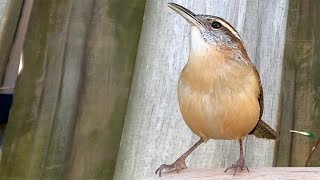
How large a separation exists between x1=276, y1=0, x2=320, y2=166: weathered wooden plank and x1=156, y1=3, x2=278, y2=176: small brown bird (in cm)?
16

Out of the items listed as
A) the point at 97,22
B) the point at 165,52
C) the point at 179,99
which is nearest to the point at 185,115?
the point at 179,99

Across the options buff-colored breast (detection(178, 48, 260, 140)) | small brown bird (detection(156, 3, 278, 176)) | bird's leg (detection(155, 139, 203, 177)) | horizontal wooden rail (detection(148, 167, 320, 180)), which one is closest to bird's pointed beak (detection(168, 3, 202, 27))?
small brown bird (detection(156, 3, 278, 176))

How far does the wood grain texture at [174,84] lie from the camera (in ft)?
10.8

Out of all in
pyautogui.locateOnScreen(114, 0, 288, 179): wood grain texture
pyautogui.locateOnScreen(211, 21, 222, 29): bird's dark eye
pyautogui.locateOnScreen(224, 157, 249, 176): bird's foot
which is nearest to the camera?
pyautogui.locateOnScreen(224, 157, 249, 176): bird's foot

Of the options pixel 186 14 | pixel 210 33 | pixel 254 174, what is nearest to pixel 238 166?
pixel 254 174

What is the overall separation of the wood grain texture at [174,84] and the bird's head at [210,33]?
4 centimetres

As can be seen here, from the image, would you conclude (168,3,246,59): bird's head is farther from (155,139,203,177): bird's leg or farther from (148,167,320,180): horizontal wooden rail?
(148,167,320,180): horizontal wooden rail

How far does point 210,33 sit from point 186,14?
0.33 meters

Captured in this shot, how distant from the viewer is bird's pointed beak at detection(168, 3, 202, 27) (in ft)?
10.8

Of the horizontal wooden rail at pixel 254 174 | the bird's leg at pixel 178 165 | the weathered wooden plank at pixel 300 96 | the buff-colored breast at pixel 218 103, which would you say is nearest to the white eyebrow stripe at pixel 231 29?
the buff-colored breast at pixel 218 103

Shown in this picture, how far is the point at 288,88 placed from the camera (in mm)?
3549

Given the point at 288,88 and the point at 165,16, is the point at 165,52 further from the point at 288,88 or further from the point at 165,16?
the point at 288,88

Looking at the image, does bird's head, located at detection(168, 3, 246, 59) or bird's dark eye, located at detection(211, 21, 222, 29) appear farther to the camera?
bird's dark eye, located at detection(211, 21, 222, 29)

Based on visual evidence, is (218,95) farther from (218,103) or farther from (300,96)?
(300,96)
